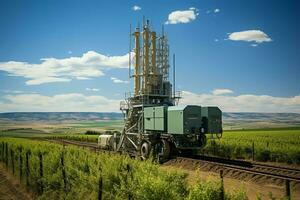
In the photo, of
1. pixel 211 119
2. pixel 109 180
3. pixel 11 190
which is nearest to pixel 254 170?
pixel 211 119

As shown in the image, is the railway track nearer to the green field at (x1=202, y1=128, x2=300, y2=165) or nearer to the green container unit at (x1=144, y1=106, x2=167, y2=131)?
the green container unit at (x1=144, y1=106, x2=167, y2=131)

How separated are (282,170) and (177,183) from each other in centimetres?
1244

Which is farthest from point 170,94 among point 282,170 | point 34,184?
point 34,184

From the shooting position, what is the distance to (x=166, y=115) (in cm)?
2595

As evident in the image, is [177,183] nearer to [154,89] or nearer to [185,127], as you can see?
[185,127]

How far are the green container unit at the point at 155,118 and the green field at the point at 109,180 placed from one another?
1003 centimetres

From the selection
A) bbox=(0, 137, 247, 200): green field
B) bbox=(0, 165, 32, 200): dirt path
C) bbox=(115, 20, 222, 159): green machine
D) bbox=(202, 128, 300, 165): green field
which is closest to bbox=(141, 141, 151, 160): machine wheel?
bbox=(115, 20, 222, 159): green machine

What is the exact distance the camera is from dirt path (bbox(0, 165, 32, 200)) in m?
18.4

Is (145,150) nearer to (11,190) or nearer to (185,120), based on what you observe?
(185,120)

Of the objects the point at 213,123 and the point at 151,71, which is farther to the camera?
the point at 151,71

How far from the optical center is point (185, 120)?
23781 millimetres

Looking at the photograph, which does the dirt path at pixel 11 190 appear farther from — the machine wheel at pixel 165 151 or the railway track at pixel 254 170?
the railway track at pixel 254 170

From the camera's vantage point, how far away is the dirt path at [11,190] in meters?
18.4

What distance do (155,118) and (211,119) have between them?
4681 millimetres
